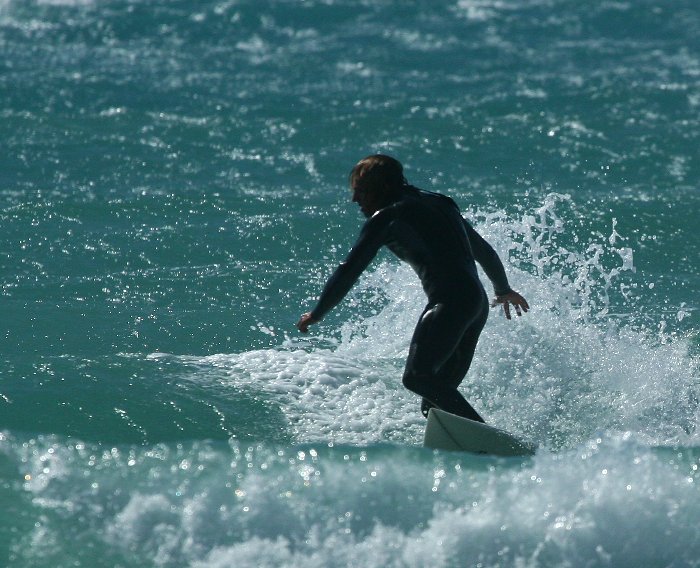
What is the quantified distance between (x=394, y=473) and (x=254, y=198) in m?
5.37

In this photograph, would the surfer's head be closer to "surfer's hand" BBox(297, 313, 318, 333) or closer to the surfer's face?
the surfer's face

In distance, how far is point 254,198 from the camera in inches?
405

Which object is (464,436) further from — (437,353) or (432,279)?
(432,279)

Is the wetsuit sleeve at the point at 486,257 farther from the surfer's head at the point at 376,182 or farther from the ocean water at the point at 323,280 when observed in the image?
the ocean water at the point at 323,280

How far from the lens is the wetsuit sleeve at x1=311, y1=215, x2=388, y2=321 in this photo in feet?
18.3

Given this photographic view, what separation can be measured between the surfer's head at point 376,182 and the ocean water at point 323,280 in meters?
1.08

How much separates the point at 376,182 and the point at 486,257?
739 mm

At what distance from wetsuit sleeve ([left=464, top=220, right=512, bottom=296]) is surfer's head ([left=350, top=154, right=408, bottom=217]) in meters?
0.45

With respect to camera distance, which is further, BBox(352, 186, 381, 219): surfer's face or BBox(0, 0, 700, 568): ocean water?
BBox(352, 186, 381, 219): surfer's face

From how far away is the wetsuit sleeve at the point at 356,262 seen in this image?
18.3ft

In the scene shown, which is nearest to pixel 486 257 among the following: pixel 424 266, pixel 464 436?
pixel 424 266

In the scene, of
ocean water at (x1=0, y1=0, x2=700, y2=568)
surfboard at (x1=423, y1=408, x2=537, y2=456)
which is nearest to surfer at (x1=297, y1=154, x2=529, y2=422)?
surfboard at (x1=423, y1=408, x2=537, y2=456)

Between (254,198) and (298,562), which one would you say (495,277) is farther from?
(254,198)

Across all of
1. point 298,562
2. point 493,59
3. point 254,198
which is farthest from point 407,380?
point 493,59
